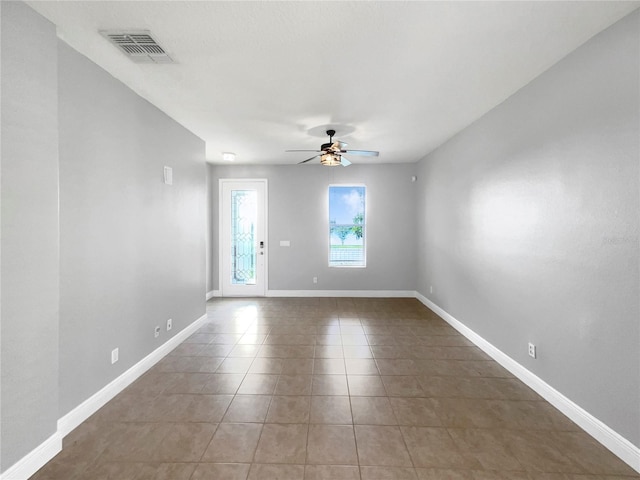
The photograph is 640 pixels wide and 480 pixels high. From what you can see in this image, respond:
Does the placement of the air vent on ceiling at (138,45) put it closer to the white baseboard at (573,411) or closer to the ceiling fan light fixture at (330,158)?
the ceiling fan light fixture at (330,158)

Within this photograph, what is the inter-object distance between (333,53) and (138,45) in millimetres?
1414

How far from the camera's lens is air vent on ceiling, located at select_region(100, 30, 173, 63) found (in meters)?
1.97

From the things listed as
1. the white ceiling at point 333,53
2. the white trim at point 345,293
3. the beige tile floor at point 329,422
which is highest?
the white ceiling at point 333,53

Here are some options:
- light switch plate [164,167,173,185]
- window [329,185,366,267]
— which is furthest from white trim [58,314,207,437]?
window [329,185,366,267]

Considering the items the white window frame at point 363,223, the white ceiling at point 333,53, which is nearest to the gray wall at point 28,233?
the white ceiling at point 333,53

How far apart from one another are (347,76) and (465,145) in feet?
7.18

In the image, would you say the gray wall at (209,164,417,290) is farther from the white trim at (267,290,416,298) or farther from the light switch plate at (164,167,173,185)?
the light switch plate at (164,167,173,185)

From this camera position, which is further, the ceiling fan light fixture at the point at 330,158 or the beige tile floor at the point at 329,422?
the ceiling fan light fixture at the point at 330,158

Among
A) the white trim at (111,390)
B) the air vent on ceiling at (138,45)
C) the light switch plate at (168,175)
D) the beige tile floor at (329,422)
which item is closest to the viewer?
the beige tile floor at (329,422)

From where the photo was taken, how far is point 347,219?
6207 millimetres

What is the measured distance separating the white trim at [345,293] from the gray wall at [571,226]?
8.22ft

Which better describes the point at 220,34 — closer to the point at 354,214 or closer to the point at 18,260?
the point at 18,260

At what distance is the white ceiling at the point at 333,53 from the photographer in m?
1.78

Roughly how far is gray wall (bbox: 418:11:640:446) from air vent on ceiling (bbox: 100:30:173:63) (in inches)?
122
